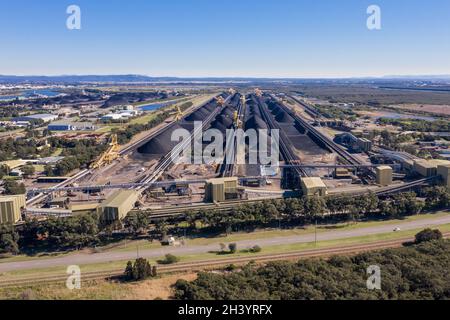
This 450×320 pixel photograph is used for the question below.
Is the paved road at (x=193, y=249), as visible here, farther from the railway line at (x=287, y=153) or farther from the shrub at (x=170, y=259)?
the railway line at (x=287, y=153)

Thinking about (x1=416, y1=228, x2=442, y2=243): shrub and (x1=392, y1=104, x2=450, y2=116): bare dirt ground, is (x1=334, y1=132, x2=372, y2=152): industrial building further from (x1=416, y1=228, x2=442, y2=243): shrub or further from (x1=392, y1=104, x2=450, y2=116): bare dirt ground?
(x1=392, y1=104, x2=450, y2=116): bare dirt ground

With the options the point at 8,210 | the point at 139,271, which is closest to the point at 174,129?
the point at 8,210

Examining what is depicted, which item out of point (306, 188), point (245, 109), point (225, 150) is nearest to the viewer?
point (306, 188)

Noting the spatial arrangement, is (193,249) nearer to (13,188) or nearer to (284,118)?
(13,188)

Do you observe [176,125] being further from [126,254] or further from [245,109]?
[126,254]

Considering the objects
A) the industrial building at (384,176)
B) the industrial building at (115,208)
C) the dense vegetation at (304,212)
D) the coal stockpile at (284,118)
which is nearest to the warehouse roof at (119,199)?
the industrial building at (115,208)
